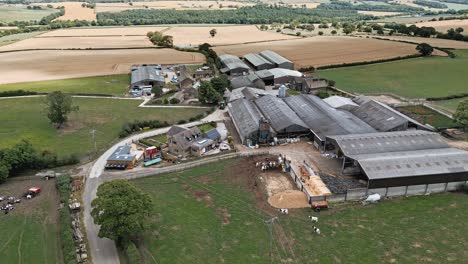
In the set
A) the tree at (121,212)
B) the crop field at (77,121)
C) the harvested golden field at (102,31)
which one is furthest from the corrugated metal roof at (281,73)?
the harvested golden field at (102,31)

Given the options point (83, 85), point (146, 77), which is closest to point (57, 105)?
point (83, 85)

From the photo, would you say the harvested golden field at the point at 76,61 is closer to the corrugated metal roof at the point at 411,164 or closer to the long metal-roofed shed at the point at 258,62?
the long metal-roofed shed at the point at 258,62

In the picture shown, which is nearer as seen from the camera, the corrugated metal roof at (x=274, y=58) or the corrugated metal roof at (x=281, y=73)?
the corrugated metal roof at (x=281, y=73)

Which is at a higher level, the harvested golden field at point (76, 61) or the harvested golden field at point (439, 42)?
the harvested golden field at point (439, 42)

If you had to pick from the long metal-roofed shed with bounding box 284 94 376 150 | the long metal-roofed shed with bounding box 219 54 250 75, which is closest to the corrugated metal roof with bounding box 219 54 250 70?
the long metal-roofed shed with bounding box 219 54 250 75

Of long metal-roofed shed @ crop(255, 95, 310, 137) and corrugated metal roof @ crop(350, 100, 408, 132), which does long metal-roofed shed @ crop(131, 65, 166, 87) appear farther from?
corrugated metal roof @ crop(350, 100, 408, 132)

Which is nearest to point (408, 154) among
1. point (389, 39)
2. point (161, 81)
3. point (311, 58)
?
point (161, 81)

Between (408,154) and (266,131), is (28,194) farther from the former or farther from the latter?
(408,154)
